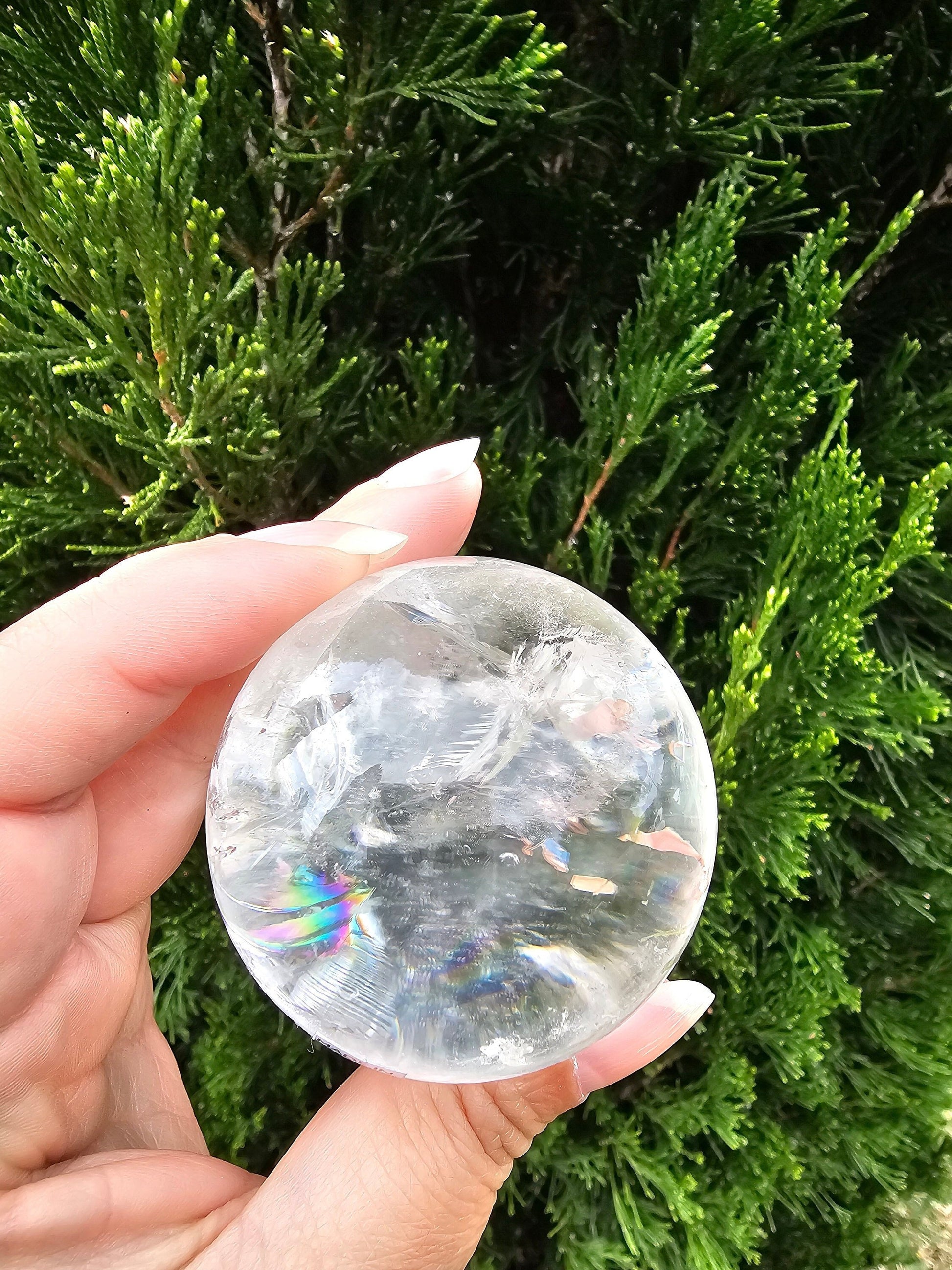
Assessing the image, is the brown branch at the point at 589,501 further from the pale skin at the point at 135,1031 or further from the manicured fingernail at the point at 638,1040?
the manicured fingernail at the point at 638,1040

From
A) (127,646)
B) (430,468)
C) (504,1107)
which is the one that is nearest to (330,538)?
(430,468)

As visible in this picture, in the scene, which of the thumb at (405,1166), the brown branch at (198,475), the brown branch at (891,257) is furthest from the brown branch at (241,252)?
the thumb at (405,1166)

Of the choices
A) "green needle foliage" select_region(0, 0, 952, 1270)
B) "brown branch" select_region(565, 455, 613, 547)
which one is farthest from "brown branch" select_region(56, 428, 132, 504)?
"brown branch" select_region(565, 455, 613, 547)

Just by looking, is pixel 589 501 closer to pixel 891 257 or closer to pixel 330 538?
pixel 330 538

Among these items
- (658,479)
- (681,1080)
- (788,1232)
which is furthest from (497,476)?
(788,1232)

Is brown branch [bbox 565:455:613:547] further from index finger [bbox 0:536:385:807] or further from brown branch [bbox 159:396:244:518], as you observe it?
brown branch [bbox 159:396:244:518]
